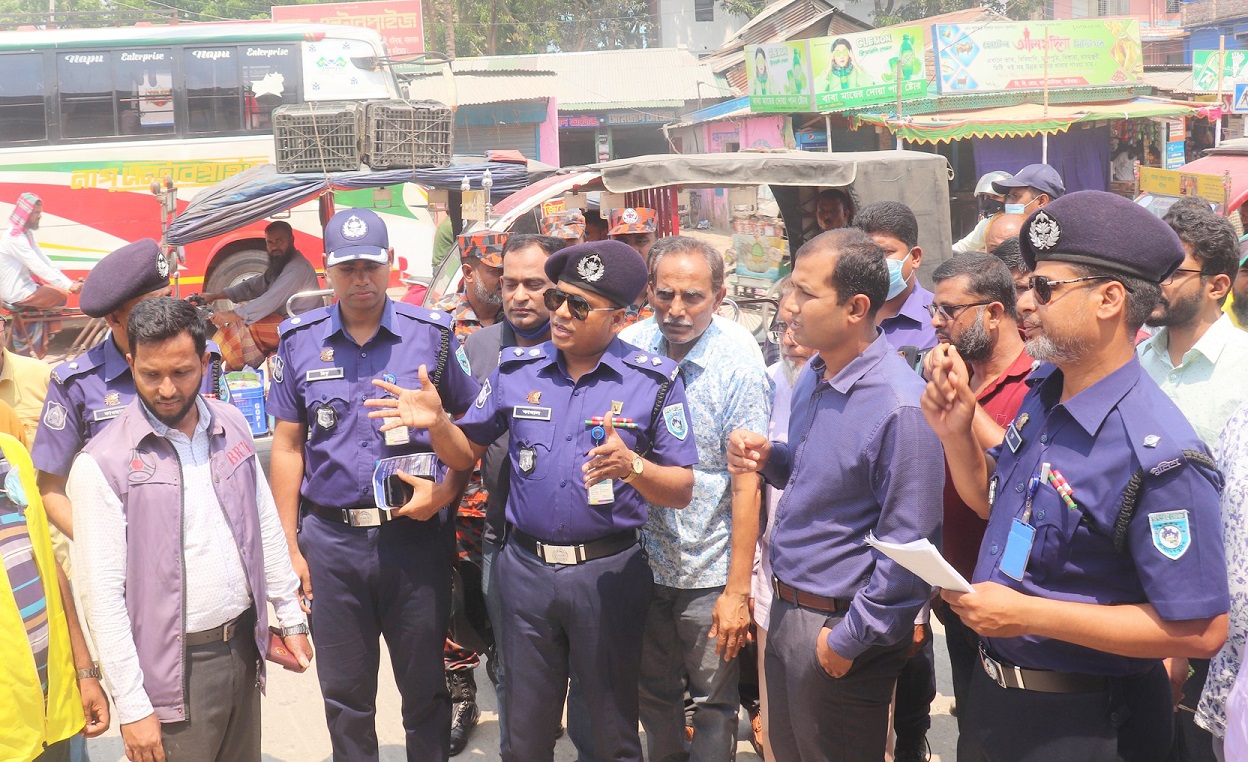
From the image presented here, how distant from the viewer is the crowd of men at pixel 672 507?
2.29m

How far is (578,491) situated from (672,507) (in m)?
0.32

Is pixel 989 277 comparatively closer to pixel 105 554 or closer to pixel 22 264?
pixel 105 554

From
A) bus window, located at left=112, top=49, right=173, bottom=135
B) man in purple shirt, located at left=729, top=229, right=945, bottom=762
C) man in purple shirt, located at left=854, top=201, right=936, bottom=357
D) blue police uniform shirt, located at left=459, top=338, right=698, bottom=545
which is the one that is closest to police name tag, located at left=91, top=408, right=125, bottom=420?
blue police uniform shirt, located at left=459, top=338, right=698, bottom=545

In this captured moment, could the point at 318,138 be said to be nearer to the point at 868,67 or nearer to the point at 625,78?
the point at 868,67

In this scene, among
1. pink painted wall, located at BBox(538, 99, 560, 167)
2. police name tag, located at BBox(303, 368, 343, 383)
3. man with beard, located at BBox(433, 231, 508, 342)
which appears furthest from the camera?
pink painted wall, located at BBox(538, 99, 560, 167)

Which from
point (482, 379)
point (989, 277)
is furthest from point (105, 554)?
point (989, 277)

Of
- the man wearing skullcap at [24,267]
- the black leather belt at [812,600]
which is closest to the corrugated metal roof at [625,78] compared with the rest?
the man wearing skullcap at [24,267]

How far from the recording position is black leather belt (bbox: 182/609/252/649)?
299 cm

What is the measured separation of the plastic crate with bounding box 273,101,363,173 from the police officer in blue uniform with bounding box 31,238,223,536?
6.88 meters

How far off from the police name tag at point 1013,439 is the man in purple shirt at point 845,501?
0.80 feet

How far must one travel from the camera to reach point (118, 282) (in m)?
3.59

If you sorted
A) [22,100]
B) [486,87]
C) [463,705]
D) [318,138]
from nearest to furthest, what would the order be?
[463,705], [318,138], [22,100], [486,87]

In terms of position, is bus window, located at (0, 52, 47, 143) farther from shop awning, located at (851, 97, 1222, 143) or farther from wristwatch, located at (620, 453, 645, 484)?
wristwatch, located at (620, 453, 645, 484)

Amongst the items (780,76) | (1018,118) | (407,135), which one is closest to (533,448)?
(407,135)
